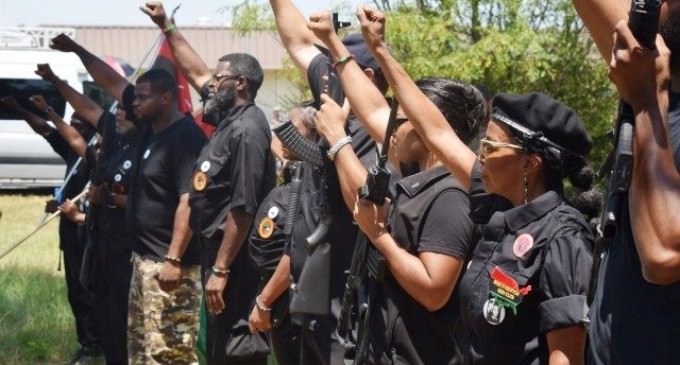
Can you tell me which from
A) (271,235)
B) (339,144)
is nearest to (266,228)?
(271,235)

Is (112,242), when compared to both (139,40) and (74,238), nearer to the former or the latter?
(74,238)

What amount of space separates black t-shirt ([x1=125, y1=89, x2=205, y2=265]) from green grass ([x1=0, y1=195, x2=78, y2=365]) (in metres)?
2.16

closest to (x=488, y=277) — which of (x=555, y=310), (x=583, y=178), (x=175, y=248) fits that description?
(x=555, y=310)

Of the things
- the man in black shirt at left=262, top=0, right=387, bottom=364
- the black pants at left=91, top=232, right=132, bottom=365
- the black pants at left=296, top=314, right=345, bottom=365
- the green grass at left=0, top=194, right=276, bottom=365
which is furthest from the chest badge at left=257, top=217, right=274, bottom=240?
the green grass at left=0, top=194, right=276, bottom=365

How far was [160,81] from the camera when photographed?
296 inches

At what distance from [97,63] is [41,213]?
10.6m

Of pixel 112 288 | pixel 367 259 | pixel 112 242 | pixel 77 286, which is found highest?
pixel 367 259

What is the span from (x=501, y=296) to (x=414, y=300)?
32.2 inches

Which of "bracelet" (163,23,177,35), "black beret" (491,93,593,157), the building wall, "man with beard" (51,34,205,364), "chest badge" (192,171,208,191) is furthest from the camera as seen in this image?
the building wall

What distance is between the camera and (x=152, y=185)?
7.24 meters

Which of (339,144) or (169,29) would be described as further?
(169,29)

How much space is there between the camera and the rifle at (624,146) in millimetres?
2396

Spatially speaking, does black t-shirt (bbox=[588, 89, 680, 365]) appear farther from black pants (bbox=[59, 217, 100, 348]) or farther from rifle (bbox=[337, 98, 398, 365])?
black pants (bbox=[59, 217, 100, 348])

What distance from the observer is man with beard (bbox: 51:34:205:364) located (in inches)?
281
